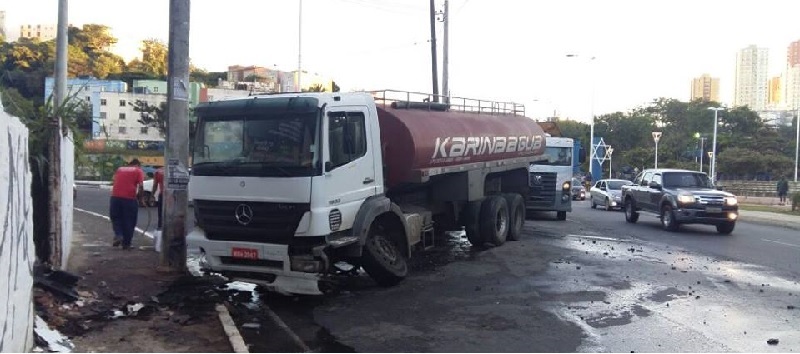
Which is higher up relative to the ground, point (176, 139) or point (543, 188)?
point (176, 139)

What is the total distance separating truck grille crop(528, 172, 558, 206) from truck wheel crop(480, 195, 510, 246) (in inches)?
222

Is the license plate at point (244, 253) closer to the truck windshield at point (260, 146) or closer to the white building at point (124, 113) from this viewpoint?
the truck windshield at point (260, 146)

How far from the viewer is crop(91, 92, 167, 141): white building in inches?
2995

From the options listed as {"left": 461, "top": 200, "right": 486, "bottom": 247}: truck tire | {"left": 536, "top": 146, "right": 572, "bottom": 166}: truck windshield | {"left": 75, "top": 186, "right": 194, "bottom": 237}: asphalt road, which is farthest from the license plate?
{"left": 536, "top": 146, "right": 572, "bottom": 166}: truck windshield

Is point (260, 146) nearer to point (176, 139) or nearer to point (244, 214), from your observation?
point (244, 214)

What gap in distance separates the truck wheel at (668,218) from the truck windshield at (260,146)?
44.7 ft

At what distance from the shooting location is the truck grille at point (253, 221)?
8.56 meters

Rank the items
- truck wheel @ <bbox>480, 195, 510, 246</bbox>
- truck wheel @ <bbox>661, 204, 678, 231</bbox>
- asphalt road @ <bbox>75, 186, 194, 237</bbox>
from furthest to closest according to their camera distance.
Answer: truck wheel @ <bbox>661, 204, 678, 231</bbox>, asphalt road @ <bbox>75, 186, 194, 237</bbox>, truck wheel @ <bbox>480, 195, 510, 246</bbox>

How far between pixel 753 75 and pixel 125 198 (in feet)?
356

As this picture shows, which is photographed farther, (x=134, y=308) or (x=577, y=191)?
(x=577, y=191)

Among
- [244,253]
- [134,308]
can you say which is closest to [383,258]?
[244,253]

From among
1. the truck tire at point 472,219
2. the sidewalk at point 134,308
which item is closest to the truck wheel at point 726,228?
the truck tire at point 472,219

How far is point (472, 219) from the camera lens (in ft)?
46.0

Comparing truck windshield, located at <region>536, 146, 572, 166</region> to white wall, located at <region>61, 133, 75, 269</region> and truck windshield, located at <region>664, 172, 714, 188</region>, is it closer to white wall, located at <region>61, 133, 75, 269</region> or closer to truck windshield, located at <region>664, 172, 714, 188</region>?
truck windshield, located at <region>664, 172, 714, 188</region>
